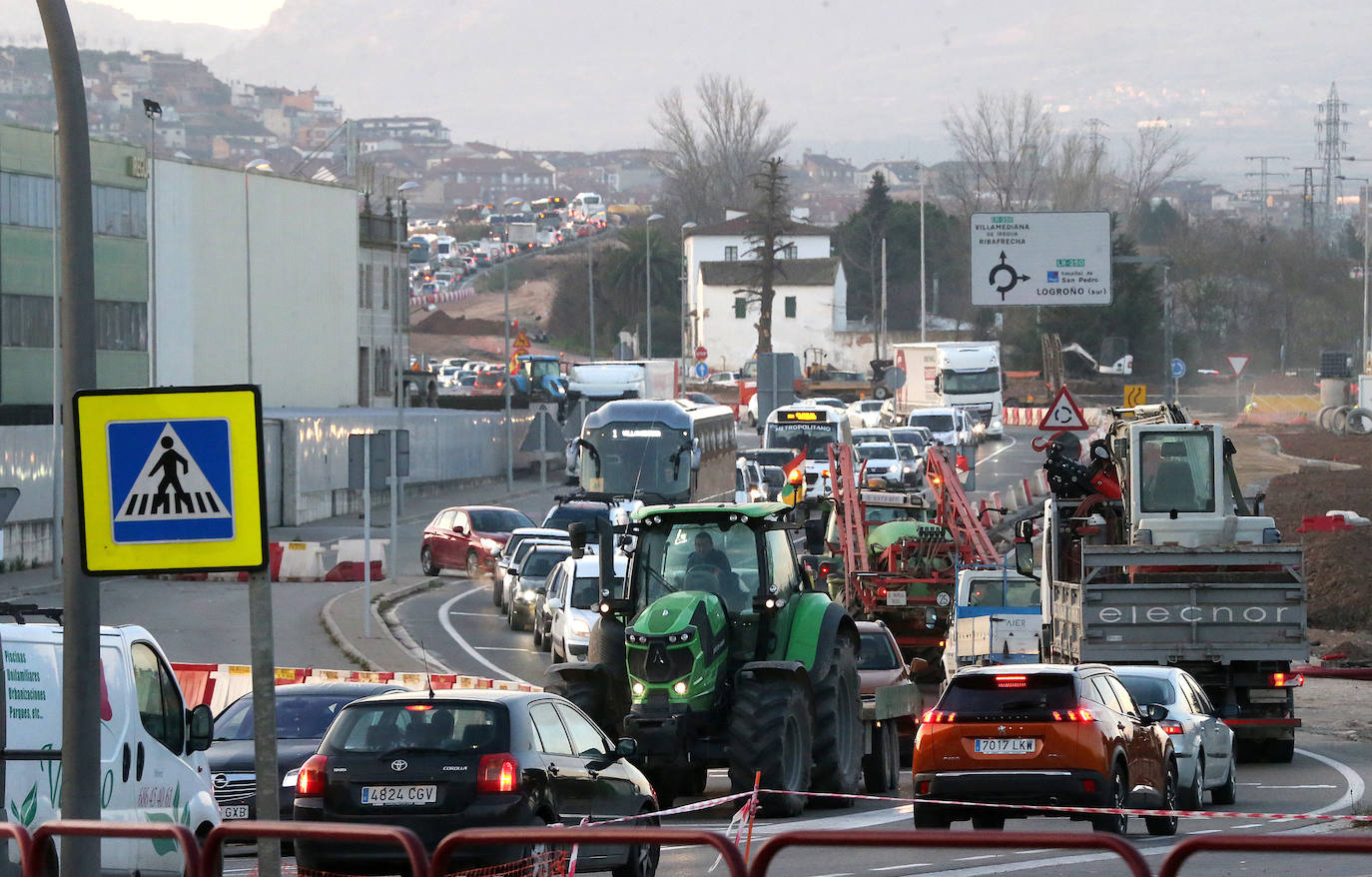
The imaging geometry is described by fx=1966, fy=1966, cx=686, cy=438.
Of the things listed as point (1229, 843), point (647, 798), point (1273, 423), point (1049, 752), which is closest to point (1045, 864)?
point (1049, 752)

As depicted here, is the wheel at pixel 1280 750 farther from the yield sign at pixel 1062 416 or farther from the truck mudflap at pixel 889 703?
the yield sign at pixel 1062 416

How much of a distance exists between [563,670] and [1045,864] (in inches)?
214

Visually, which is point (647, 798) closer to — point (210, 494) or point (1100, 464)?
point (210, 494)

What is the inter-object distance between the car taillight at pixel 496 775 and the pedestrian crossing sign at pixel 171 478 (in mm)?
3874

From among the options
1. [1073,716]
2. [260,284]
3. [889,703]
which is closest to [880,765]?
Answer: [889,703]

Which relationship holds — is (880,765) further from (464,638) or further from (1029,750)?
(464,638)

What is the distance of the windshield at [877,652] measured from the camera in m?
20.1

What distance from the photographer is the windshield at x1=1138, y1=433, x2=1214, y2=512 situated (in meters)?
24.2

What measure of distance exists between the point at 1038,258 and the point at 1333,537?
48.2 feet

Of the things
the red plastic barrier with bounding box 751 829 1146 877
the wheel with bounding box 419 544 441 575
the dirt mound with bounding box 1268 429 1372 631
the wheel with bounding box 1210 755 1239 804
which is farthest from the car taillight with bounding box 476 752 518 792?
the wheel with bounding box 419 544 441 575

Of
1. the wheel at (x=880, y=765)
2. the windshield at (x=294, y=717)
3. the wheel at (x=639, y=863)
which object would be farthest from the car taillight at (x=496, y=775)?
the wheel at (x=880, y=765)

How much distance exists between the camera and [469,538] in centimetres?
4262

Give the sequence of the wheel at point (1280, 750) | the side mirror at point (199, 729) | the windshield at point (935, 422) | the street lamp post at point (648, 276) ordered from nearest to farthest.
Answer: the side mirror at point (199, 729), the wheel at point (1280, 750), the windshield at point (935, 422), the street lamp post at point (648, 276)

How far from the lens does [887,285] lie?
135250 millimetres
